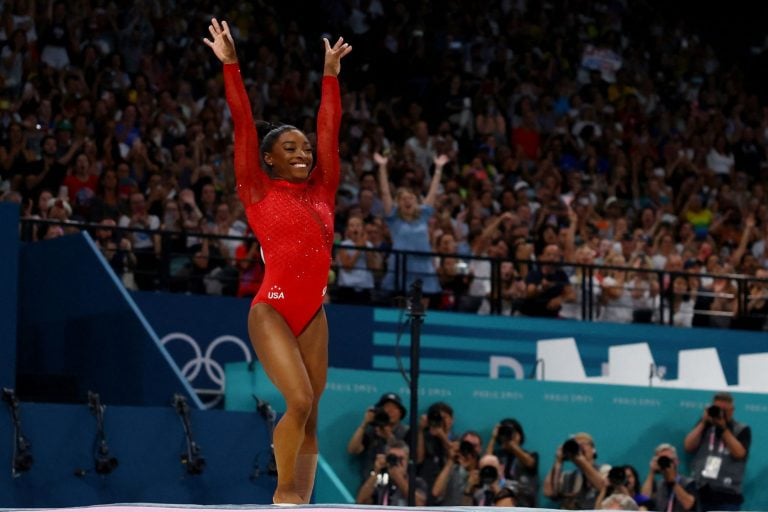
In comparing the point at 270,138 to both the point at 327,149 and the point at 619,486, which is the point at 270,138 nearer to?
the point at 327,149

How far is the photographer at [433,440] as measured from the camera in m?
10.7

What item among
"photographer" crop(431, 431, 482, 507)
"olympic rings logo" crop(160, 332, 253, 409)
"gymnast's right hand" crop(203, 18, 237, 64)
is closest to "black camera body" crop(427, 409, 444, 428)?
"photographer" crop(431, 431, 482, 507)

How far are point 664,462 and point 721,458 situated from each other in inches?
27.6

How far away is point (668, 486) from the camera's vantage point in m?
11.1

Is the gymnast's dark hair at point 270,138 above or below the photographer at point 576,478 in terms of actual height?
above

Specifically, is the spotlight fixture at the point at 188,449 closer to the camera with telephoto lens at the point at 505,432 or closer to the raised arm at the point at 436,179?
the camera with telephoto lens at the point at 505,432

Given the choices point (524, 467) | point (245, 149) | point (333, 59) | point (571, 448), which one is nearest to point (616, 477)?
point (571, 448)

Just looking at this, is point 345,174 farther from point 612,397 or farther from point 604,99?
point 604,99

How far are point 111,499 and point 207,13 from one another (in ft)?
25.3

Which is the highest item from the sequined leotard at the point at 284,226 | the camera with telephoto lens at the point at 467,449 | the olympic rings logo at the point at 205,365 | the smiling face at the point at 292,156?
the smiling face at the point at 292,156

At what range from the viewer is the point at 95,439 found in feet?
31.4

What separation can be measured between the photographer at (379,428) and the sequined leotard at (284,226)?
4.11m

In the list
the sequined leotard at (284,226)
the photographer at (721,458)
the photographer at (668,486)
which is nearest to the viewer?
the sequined leotard at (284,226)

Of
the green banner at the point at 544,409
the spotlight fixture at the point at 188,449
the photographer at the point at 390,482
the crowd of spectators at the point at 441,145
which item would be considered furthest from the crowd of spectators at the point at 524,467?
the crowd of spectators at the point at 441,145
